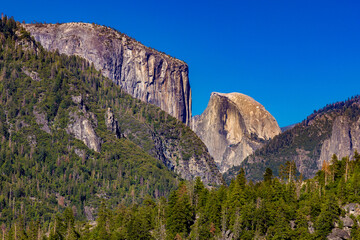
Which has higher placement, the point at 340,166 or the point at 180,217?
the point at 340,166

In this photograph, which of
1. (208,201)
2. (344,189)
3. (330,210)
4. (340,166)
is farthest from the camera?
(340,166)

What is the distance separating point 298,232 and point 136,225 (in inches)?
1593

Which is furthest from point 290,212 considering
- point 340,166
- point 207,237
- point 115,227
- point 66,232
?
point 66,232

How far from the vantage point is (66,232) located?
195 meters

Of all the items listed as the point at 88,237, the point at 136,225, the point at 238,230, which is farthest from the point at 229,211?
the point at 88,237

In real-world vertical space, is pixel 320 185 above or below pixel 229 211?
above

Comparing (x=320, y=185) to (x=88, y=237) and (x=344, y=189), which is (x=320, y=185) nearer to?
(x=344, y=189)

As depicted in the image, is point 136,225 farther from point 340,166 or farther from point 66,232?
point 340,166

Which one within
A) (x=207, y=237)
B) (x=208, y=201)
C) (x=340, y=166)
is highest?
(x=340, y=166)

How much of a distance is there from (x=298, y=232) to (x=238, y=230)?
13940 mm

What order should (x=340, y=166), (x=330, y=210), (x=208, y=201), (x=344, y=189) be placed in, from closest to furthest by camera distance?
(x=330, y=210), (x=344, y=189), (x=208, y=201), (x=340, y=166)

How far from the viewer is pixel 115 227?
189m

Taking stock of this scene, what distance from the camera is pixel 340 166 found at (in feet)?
653

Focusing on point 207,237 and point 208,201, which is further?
point 208,201
